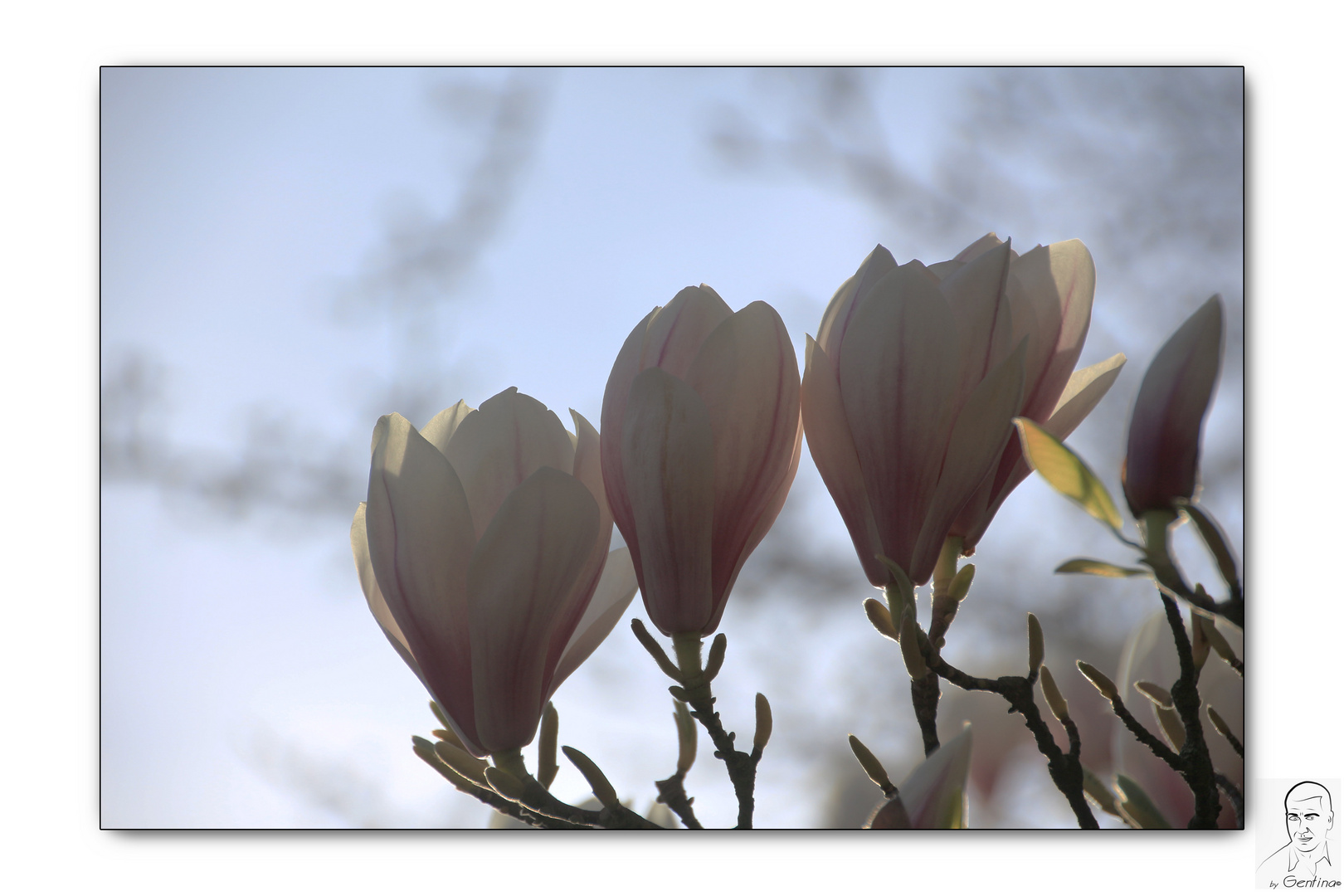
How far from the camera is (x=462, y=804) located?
782 millimetres

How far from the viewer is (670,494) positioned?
1.47ft

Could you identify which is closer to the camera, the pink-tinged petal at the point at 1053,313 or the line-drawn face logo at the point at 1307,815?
the pink-tinged petal at the point at 1053,313

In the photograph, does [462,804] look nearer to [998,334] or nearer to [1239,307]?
[998,334]

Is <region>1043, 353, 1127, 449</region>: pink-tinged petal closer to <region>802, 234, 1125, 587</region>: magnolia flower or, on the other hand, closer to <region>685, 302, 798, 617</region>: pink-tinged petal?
<region>802, 234, 1125, 587</region>: magnolia flower

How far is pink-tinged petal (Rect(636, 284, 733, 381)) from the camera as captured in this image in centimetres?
45

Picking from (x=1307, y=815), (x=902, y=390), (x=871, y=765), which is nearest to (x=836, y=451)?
(x=902, y=390)

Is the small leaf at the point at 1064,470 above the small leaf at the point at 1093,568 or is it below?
above

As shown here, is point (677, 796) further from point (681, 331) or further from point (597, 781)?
point (681, 331)

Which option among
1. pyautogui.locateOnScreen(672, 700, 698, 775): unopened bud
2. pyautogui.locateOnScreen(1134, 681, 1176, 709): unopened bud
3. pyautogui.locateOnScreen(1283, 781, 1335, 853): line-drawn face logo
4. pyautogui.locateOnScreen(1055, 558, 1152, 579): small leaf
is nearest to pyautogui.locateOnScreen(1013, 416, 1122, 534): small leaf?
pyautogui.locateOnScreen(1055, 558, 1152, 579): small leaf

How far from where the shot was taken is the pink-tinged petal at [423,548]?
17.8 inches

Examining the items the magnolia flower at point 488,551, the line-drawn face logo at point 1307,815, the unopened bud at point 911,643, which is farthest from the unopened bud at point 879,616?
the line-drawn face logo at point 1307,815

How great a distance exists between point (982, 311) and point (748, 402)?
11 centimetres

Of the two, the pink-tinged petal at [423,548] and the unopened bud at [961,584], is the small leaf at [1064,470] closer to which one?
the unopened bud at [961,584]

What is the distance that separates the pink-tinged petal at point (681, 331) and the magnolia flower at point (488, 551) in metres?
0.06
